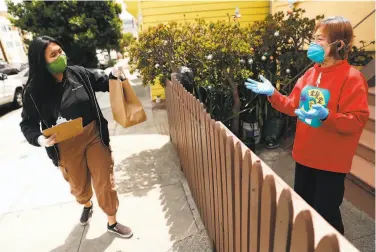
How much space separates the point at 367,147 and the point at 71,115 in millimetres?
3055

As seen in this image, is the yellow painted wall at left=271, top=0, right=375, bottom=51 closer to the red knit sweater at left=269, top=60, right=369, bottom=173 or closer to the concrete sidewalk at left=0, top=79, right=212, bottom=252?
the red knit sweater at left=269, top=60, right=369, bottom=173

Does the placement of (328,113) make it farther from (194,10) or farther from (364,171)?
(194,10)

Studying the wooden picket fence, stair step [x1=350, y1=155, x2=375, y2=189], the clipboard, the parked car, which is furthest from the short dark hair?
the parked car

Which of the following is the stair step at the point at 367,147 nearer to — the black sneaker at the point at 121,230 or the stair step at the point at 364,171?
the stair step at the point at 364,171

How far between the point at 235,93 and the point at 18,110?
27.1 feet

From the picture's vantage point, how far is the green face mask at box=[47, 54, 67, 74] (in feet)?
6.97

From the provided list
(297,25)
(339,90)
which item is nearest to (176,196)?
(339,90)

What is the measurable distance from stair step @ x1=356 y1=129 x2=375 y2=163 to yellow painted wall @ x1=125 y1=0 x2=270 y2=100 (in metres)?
5.20

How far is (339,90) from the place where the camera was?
1640mm

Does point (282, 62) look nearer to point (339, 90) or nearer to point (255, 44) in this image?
→ point (255, 44)

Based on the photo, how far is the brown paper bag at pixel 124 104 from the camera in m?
2.48

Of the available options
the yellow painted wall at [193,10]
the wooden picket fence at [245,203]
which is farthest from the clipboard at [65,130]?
the yellow painted wall at [193,10]

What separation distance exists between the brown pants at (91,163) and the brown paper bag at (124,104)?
0.26 m

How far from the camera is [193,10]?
7.12 meters
